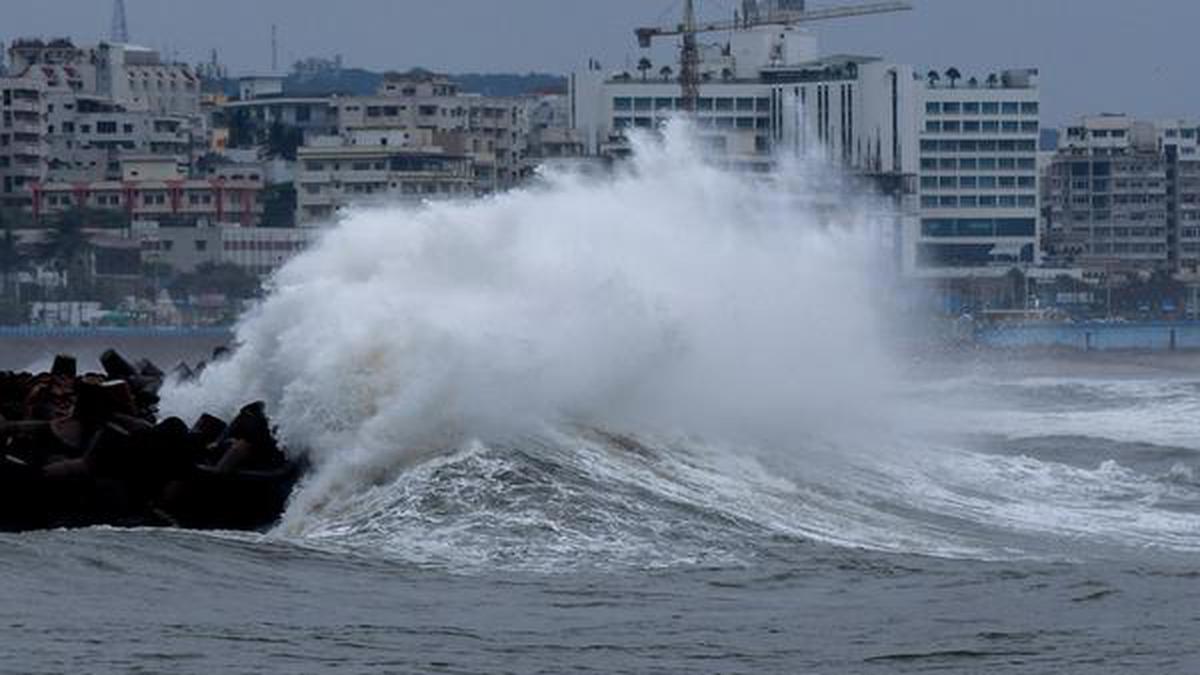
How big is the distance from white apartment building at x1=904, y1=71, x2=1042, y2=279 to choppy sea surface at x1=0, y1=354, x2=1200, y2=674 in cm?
9572

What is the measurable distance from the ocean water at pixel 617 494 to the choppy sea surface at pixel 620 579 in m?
0.04

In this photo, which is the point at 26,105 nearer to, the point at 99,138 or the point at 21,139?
the point at 21,139

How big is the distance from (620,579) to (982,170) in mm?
107661

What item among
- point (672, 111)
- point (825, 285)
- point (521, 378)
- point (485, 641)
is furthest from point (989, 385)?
point (672, 111)

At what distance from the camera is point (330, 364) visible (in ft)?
81.4

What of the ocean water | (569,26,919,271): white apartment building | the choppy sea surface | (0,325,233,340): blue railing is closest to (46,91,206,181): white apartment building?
(569,26,919,271): white apartment building

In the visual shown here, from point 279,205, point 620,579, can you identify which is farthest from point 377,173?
point 620,579

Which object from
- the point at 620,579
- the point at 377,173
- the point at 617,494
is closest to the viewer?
the point at 620,579

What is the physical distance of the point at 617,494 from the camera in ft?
75.0

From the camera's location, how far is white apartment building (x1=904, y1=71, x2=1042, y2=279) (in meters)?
124

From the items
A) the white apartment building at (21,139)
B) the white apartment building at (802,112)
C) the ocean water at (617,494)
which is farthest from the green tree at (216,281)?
the ocean water at (617,494)

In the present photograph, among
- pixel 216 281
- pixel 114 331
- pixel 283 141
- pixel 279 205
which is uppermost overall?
pixel 283 141

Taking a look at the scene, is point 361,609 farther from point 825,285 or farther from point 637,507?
point 825,285

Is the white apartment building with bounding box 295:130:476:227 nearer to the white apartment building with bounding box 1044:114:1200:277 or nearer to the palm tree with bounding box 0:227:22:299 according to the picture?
the palm tree with bounding box 0:227:22:299
